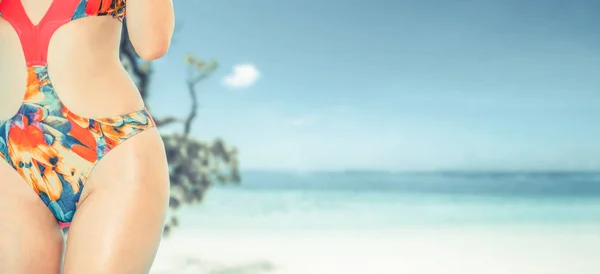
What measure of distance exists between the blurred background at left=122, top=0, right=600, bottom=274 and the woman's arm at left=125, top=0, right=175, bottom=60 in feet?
20.3

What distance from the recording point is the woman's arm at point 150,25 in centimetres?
101

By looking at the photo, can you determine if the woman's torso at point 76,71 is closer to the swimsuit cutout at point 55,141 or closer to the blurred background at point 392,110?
the swimsuit cutout at point 55,141

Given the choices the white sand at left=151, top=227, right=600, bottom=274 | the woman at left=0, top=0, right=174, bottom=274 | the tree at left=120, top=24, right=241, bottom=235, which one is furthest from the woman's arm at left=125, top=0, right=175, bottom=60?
the white sand at left=151, top=227, right=600, bottom=274

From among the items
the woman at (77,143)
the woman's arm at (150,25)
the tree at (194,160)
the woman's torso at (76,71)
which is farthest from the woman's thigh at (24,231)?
the tree at (194,160)

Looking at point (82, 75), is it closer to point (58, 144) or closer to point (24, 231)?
point (58, 144)

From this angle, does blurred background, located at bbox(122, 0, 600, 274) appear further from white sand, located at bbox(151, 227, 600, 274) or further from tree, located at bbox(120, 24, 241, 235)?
tree, located at bbox(120, 24, 241, 235)

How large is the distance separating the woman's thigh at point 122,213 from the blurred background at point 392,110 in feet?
20.4

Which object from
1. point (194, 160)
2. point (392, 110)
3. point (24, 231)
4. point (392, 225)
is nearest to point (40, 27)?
point (24, 231)

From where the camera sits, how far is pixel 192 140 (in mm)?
3996

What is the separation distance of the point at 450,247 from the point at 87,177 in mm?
5777

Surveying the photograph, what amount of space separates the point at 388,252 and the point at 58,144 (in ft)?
17.9

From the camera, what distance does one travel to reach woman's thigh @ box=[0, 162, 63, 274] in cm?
94

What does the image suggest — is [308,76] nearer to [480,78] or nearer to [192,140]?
[480,78]

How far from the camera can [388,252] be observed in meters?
6.17
